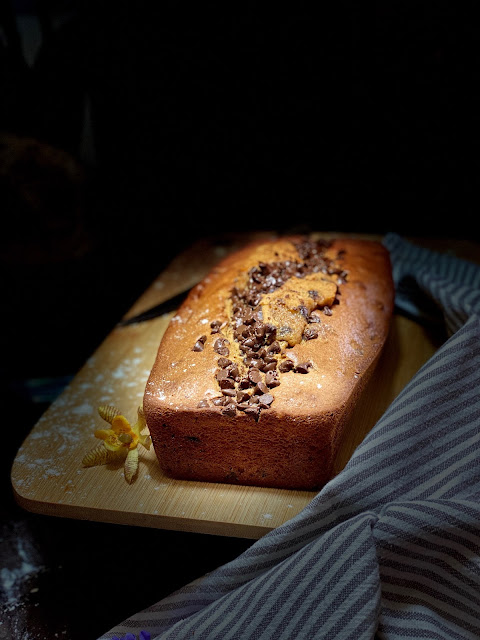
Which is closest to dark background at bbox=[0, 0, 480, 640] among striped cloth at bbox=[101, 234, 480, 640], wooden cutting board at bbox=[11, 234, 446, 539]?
wooden cutting board at bbox=[11, 234, 446, 539]

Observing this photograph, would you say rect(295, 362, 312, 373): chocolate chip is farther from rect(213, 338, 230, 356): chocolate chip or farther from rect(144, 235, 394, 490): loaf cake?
rect(213, 338, 230, 356): chocolate chip

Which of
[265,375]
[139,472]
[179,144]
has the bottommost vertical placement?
[139,472]

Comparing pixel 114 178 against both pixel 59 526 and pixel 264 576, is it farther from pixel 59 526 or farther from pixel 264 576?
pixel 264 576

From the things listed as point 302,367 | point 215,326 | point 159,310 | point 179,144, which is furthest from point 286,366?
point 179,144

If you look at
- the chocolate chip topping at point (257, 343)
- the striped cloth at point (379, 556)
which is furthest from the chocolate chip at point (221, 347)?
the striped cloth at point (379, 556)

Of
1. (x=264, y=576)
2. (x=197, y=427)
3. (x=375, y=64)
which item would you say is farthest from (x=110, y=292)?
(x=264, y=576)

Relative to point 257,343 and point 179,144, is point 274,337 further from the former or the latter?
point 179,144
